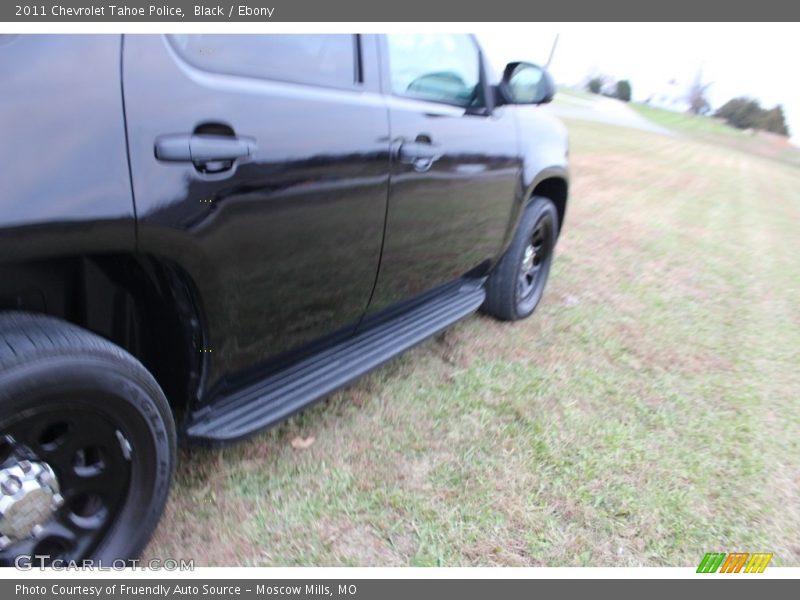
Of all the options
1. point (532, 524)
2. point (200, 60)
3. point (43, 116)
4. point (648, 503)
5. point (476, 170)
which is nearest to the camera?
point (43, 116)

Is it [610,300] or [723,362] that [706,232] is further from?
[723,362]

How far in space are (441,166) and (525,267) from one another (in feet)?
4.87

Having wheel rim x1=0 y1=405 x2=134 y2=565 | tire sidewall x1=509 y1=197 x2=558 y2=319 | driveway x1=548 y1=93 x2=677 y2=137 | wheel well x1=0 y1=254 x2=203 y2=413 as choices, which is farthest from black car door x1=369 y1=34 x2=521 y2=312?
driveway x1=548 y1=93 x2=677 y2=137

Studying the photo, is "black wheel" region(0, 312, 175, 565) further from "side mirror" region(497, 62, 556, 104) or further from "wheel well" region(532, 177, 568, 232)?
"wheel well" region(532, 177, 568, 232)

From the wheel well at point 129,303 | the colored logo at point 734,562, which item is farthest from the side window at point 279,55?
the colored logo at point 734,562

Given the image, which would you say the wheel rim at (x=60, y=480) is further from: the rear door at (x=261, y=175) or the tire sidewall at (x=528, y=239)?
the tire sidewall at (x=528, y=239)

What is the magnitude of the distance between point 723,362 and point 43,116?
3569 mm

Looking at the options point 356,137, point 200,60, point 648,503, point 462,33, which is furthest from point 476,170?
point 648,503

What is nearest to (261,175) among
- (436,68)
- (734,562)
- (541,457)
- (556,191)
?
(436,68)

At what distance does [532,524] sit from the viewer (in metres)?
1.97

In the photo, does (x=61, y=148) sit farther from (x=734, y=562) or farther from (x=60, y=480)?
(x=734, y=562)

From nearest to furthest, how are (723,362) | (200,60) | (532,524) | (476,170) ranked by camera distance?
(200,60)
(532,524)
(476,170)
(723,362)

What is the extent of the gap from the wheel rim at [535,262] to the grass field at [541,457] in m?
0.19

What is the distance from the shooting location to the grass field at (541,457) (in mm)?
1864
